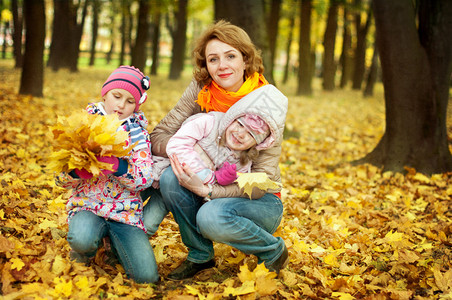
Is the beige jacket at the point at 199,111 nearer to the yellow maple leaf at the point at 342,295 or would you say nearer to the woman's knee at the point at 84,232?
the woman's knee at the point at 84,232

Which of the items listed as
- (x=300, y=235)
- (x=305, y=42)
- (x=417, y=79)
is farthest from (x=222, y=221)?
(x=305, y=42)

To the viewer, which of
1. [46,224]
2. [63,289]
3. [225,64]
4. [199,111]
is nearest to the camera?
[63,289]

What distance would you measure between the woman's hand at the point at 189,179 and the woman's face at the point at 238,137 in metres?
0.30

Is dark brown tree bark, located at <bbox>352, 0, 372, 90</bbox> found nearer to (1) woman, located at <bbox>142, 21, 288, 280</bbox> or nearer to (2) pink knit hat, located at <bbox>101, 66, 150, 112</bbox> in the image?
(1) woman, located at <bbox>142, 21, 288, 280</bbox>

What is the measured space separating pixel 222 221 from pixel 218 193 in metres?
0.20

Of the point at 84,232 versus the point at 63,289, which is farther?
the point at 84,232

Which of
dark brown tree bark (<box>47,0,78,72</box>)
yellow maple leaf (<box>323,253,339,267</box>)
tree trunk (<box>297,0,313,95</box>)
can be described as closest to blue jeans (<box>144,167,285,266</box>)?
yellow maple leaf (<box>323,253,339,267</box>)

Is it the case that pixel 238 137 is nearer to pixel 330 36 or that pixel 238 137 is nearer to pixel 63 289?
pixel 63 289

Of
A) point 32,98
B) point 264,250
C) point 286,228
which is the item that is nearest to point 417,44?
point 286,228

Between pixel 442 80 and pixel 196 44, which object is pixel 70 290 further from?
pixel 442 80

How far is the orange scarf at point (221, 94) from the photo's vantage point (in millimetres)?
2748

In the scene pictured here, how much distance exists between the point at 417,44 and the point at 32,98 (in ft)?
24.8

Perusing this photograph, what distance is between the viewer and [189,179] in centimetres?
254

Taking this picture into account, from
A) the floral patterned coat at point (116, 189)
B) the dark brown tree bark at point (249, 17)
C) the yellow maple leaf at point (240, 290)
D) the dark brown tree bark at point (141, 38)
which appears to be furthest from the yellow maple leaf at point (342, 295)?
the dark brown tree bark at point (141, 38)
